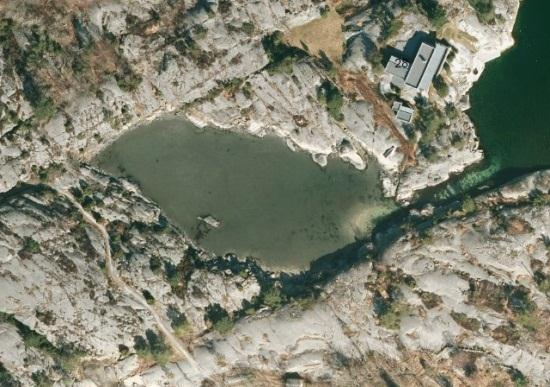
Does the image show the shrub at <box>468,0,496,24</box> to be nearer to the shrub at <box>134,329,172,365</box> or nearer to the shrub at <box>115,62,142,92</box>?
the shrub at <box>115,62,142,92</box>

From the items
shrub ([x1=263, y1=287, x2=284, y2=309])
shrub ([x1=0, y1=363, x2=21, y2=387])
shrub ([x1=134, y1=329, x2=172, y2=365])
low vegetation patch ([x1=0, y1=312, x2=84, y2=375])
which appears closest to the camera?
shrub ([x1=0, y1=363, x2=21, y2=387])

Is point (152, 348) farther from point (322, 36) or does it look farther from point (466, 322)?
point (322, 36)

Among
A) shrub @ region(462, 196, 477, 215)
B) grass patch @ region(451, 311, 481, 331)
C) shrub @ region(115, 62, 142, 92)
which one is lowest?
grass patch @ region(451, 311, 481, 331)

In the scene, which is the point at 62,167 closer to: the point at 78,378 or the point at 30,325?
the point at 30,325

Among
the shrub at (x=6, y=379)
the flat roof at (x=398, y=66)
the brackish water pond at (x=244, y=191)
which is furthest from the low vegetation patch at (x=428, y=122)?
the shrub at (x=6, y=379)

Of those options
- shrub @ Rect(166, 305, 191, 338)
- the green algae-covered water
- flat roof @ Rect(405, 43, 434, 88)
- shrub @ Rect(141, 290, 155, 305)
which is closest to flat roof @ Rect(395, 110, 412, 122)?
flat roof @ Rect(405, 43, 434, 88)

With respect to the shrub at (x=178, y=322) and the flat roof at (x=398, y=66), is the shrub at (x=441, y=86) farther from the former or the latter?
the shrub at (x=178, y=322)
